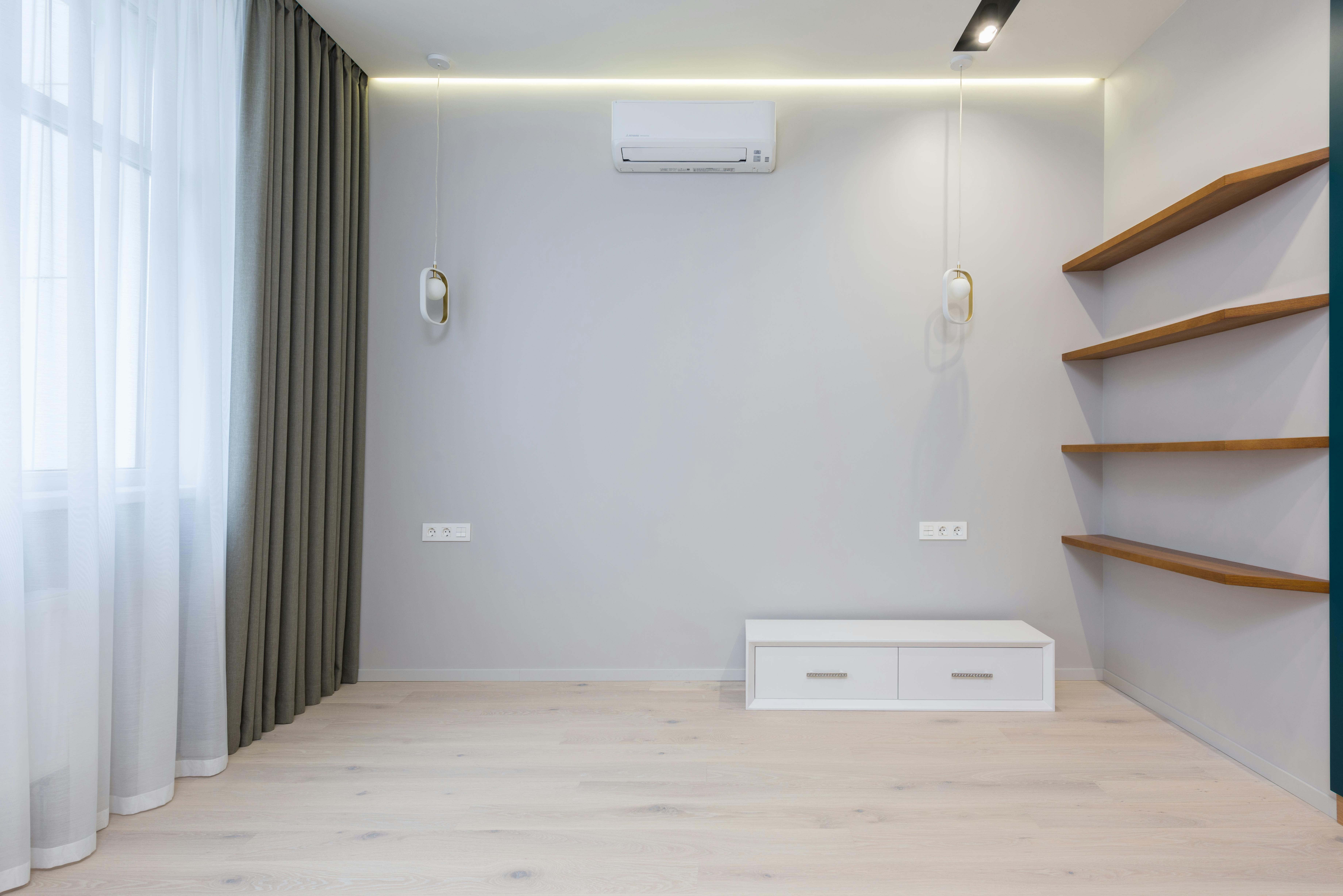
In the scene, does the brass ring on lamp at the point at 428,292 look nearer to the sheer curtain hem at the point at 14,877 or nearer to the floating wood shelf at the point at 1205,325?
the sheer curtain hem at the point at 14,877

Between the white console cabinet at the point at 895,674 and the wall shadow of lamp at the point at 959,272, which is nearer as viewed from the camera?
the white console cabinet at the point at 895,674

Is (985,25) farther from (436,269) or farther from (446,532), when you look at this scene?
(446,532)

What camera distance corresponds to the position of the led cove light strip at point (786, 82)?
2.94 meters

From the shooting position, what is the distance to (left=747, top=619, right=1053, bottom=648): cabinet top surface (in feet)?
8.59

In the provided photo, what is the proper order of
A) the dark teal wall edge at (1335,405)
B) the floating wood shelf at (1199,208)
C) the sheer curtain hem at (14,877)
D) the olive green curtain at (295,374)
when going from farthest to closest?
the olive green curtain at (295,374) < the floating wood shelf at (1199,208) < the dark teal wall edge at (1335,405) < the sheer curtain hem at (14,877)

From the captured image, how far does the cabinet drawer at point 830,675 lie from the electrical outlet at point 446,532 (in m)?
1.35

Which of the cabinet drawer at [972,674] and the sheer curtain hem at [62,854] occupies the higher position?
the cabinet drawer at [972,674]

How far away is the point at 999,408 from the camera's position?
2943mm

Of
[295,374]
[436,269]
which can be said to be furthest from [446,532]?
[436,269]

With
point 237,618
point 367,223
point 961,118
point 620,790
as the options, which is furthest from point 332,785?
point 961,118

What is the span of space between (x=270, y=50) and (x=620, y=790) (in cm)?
269

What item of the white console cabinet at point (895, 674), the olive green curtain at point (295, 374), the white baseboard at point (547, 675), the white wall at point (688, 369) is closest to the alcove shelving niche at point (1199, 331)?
the white wall at point (688, 369)

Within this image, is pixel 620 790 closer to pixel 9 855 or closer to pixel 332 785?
pixel 332 785

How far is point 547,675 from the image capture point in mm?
2971
